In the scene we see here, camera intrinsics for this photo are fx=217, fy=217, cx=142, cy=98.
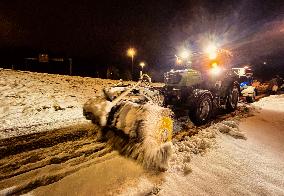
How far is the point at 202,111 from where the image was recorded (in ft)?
21.2

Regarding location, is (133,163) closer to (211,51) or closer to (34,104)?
(211,51)

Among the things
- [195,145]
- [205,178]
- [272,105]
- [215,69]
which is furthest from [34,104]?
[272,105]

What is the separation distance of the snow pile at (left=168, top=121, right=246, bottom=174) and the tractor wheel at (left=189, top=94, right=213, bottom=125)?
0.65m

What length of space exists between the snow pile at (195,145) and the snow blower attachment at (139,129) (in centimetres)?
28

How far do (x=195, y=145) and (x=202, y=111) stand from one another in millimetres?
2321

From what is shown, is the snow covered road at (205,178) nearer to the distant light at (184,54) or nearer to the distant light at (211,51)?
the distant light at (211,51)

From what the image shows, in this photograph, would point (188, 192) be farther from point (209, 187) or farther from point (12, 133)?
point (12, 133)

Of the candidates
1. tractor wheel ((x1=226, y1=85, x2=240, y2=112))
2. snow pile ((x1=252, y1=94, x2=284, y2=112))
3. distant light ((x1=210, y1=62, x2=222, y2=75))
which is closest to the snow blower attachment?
distant light ((x1=210, y1=62, x2=222, y2=75))

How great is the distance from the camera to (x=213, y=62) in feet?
24.8

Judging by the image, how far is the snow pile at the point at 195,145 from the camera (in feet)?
11.7

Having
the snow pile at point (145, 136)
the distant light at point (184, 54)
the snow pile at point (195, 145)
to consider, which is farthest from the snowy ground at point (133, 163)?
the distant light at point (184, 54)

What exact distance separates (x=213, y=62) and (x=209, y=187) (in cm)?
536

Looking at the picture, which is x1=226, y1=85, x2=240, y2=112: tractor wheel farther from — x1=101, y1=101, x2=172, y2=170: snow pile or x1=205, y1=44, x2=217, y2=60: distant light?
x1=101, y1=101, x2=172, y2=170: snow pile

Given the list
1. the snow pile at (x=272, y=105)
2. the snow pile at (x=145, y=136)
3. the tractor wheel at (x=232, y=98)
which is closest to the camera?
the snow pile at (x=145, y=136)
